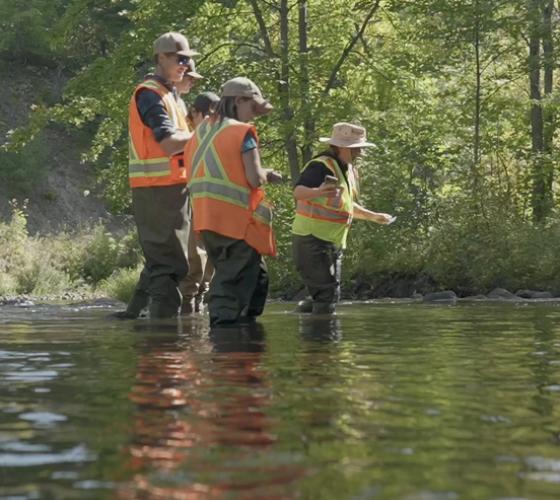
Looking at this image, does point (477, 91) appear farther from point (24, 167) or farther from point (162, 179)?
point (24, 167)

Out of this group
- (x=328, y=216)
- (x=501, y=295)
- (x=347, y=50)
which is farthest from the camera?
(x=347, y=50)

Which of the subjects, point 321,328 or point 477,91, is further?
point 477,91

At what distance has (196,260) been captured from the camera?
11.9 metres

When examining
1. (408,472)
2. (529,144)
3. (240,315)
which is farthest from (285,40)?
(408,472)

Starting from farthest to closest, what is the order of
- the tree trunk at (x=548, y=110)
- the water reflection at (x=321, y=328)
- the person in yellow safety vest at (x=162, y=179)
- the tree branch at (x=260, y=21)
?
the tree branch at (x=260, y=21) < the tree trunk at (x=548, y=110) < the person in yellow safety vest at (x=162, y=179) < the water reflection at (x=321, y=328)

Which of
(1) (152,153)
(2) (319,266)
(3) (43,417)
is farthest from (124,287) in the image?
(3) (43,417)

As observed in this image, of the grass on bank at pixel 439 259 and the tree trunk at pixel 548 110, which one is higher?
the tree trunk at pixel 548 110

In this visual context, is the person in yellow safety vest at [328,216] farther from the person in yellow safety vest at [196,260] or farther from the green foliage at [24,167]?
the green foliage at [24,167]

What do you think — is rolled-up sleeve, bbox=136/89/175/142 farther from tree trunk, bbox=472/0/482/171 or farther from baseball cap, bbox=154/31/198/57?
tree trunk, bbox=472/0/482/171

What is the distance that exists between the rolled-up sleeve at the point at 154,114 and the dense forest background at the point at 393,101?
11.4 meters

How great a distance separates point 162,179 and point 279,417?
5.81 metres

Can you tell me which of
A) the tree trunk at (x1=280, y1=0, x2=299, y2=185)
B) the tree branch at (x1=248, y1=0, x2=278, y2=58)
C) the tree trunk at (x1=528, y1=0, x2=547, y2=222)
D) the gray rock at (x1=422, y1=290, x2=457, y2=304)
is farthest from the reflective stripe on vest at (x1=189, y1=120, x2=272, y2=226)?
the tree branch at (x1=248, y1=0, x2=278, y2=58)

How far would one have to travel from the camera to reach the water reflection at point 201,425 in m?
3.81

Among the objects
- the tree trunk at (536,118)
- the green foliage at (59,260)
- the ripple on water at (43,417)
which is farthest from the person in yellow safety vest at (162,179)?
the green foliage at (59,260)
